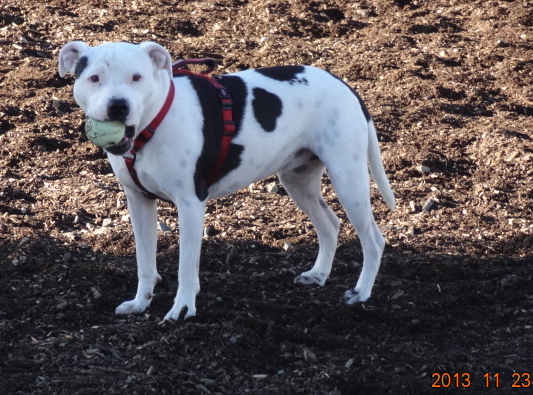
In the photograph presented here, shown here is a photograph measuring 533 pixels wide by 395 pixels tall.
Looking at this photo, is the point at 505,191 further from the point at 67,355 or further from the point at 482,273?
the point at 67,355

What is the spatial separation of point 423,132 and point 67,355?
5.04 meters

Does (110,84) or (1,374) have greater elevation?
(110,84)

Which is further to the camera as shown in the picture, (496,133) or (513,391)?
(496,133)

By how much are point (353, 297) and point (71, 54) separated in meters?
2.24

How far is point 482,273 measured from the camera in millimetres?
6906

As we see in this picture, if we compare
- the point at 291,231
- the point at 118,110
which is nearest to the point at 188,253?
the point at 118,110

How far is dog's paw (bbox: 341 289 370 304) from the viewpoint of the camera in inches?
250

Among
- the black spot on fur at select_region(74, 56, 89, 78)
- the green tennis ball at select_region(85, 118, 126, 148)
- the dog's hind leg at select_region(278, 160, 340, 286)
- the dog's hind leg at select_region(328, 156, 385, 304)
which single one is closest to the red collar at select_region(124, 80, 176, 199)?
the green tennis ball at select_region(85, 118, 126, 148)

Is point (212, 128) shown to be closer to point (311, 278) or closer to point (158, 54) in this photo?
point (158, 54)

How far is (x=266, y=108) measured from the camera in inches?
238

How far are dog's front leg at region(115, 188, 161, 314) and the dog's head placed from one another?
0.67m

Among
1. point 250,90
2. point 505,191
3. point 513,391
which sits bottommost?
point 505,191

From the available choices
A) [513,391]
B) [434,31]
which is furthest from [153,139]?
[434,31]

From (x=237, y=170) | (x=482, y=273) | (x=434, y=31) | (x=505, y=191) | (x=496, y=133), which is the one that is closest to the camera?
(x=237, y=170)
